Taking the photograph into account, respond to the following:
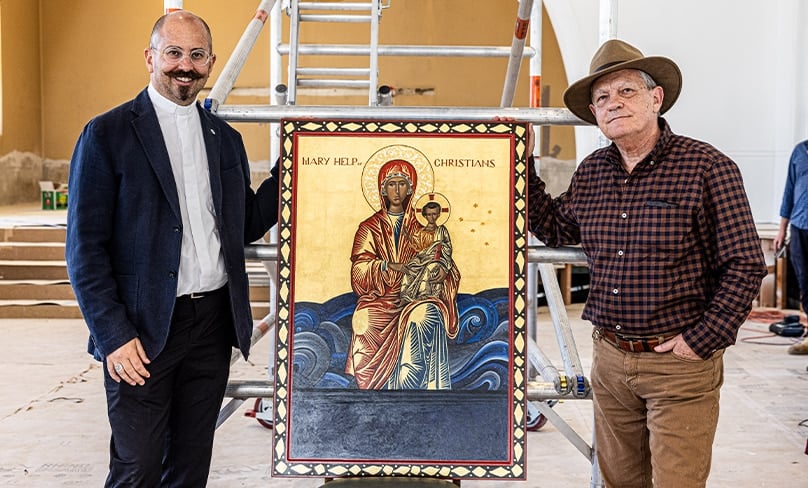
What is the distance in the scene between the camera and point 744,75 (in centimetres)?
1079

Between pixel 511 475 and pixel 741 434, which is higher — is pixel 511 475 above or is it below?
above

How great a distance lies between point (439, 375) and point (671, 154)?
33.9 inches

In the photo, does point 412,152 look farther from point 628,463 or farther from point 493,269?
point 628,463

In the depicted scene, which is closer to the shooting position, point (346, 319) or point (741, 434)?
point (346, 319)

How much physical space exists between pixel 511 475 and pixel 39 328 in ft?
24.3

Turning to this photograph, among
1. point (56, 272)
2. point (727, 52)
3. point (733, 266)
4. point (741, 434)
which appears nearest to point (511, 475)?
point (733, 266)

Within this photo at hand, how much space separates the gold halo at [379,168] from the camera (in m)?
2.52

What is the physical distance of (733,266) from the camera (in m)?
2.37

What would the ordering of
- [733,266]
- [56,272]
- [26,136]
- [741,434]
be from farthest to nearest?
[26,136], [56,272], [741,434], [733,266]

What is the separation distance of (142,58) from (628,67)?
1489cm

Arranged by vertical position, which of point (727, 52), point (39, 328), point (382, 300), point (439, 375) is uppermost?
point (727, 52)

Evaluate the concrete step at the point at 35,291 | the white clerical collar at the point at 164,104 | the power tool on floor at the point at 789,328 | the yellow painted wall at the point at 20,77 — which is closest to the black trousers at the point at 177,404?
the white clerical collar at the point at 164,104

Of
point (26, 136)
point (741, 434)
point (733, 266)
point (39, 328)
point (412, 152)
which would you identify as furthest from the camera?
point (26, 136)

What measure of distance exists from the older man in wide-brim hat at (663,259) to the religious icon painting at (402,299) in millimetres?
250
